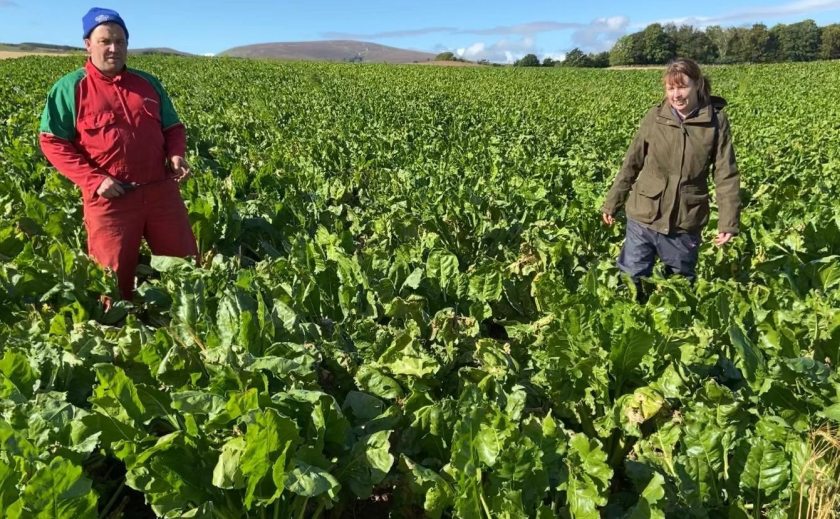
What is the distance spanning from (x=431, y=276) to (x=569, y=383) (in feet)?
4.63

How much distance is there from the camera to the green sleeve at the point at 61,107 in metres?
3.86

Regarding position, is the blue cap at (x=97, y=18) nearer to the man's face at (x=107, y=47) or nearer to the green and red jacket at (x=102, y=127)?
the man's face at (x=107, y=47)

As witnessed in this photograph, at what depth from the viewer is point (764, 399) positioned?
114 inches

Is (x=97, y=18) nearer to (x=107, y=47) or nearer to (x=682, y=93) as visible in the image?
(x=107, y=47)

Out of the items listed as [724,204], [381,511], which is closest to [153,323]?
[381,511]

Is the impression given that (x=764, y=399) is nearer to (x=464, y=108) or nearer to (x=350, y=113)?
(x=350, y=113)

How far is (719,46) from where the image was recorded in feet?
297

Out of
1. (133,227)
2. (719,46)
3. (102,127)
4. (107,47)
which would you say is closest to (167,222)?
(133,227)

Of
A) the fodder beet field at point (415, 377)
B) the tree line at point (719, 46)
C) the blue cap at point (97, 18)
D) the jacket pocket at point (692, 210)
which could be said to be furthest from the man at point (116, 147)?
the tree line at point (719, 46)

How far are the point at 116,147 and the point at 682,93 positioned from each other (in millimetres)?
3540

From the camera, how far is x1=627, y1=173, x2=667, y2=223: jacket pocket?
437 cm

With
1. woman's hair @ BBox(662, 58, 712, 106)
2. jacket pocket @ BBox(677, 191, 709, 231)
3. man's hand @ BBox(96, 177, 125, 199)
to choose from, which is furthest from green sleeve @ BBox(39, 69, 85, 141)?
jacket pocket @ BBox(677, 191, 709, 231)

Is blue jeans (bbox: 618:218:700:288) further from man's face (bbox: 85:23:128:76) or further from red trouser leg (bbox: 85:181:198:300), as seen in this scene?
man's face (bbox: 85:23:128:76)

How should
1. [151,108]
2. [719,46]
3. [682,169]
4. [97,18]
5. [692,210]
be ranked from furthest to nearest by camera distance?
[719,46] → [692,210] → [682,169] → [151,108] → [97,18]
